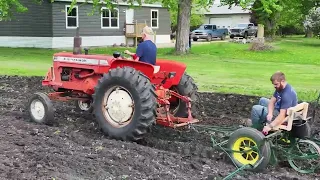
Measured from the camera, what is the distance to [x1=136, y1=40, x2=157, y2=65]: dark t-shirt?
7.25 metres

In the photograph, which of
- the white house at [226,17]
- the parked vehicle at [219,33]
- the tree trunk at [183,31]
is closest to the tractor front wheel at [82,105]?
the tree trunk at [183,31]

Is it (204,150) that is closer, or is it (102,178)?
(102,178)

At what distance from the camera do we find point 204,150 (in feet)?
21.2

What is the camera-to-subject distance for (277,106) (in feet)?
20.2

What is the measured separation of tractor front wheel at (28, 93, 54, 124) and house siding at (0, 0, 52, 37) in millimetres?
23641

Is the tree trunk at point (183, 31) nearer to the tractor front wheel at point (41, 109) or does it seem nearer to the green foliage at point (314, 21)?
the green foliage at point (314, 21)

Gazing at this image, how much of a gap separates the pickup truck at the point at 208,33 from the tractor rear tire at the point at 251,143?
134 feet

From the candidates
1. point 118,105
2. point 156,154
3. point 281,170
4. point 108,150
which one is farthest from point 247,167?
point 118,105

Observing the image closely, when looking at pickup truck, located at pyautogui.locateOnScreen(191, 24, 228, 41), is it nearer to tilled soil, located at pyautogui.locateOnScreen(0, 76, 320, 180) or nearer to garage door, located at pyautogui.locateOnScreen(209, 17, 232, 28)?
garage door, located at pyautogui.locateOnScreen(209, 17, 232, 28)

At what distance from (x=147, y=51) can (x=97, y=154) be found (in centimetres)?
199

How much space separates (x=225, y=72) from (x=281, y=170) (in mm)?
11589

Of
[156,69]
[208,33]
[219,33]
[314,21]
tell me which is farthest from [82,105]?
[219,33]

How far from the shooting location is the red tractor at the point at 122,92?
6.80m

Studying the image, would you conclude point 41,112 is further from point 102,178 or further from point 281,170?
point 281,170
